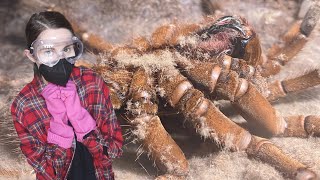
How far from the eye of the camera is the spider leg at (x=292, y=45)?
199 cm

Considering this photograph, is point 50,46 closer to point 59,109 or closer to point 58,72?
point 58,72

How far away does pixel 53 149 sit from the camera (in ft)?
3.78

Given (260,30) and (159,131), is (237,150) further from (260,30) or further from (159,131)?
(260,30)

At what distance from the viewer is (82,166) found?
1.21 m

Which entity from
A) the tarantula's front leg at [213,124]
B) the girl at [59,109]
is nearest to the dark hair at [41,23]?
the girl at [59,109]

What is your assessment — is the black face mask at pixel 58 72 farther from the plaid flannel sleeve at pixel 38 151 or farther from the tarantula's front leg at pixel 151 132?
the tarantula's front leg at pixel 151 132

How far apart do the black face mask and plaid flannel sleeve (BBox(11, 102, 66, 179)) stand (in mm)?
146

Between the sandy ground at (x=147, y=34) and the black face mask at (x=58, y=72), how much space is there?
2.19ft

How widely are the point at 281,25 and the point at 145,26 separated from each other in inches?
33.7

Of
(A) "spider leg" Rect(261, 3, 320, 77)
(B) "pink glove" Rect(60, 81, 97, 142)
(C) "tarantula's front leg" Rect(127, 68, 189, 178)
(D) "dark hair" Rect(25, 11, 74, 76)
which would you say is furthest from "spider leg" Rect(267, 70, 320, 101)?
(D) "dark hair" Rect(25, 11, 74, 76)

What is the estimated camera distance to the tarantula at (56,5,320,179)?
1.50m

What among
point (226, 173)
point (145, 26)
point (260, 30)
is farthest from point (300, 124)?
point (145, 26)

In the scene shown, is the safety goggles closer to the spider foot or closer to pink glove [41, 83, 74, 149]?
pink glove [41, 83, 74, 149]

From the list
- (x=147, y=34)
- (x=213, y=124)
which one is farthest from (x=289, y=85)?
(x=147, y=34)
